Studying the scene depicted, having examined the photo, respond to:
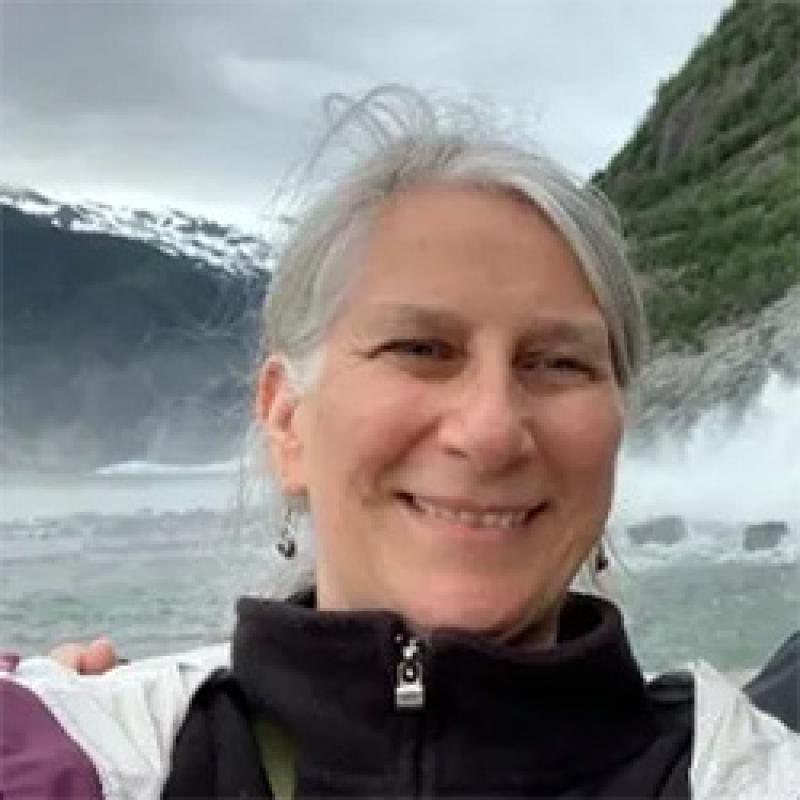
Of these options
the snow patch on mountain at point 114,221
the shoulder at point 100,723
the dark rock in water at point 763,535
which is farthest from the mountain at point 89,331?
the dark rock in water at point 763,535

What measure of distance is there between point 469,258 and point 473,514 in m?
0.10

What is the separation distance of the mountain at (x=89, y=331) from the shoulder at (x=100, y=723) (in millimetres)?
714

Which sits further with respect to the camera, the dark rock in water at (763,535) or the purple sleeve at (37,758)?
the dark rock in water at (763,535)

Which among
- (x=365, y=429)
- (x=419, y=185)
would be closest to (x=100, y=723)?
(x=365, y=429)

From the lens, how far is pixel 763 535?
2547 millimetres

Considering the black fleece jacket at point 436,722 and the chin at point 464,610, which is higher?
the chin at point 464,610

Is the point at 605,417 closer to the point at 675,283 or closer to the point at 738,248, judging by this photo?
the point at 675,283

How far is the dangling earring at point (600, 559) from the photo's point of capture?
851 mm

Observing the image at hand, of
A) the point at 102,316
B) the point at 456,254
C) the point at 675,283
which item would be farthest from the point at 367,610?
the point at 102,316

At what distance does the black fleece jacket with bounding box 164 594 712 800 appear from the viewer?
721mm

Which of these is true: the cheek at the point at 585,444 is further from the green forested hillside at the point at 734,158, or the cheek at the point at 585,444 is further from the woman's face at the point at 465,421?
the green forested hillside at the point at 734,158

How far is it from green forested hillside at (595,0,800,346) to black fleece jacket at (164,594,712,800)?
55.9 inches

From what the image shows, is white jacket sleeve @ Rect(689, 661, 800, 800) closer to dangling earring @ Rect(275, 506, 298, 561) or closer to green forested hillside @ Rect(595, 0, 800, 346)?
dangling earring @ Rect(275, 506, 298, 561)

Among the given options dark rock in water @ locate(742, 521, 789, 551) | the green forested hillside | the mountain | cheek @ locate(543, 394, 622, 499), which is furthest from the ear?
dark rock in water @ locate(742, 521, 789, 551)
